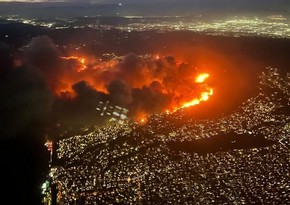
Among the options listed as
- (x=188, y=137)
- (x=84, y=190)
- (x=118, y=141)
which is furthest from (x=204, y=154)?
(x=84, y=190)

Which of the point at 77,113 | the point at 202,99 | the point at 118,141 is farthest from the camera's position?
the point at 202,99

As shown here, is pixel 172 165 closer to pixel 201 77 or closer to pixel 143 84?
pixel 143 84

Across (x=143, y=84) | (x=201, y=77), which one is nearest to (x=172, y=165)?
(x=143, y=84)

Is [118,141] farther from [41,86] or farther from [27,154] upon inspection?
[41,86]

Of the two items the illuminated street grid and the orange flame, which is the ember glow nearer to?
the orange flame

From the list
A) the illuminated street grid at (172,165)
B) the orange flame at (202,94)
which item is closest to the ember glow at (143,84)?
the orange flame at (202,94)

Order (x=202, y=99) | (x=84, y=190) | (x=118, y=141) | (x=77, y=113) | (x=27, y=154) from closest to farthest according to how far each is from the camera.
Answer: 1. (x=84, y=190)
2. (x=27, y=154)
3. (x=118, y=141)
4. (x=77, y=113)
5. (x=202, y=99)

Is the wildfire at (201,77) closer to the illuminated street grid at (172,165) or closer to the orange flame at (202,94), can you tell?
the orange flame at (202,94)
